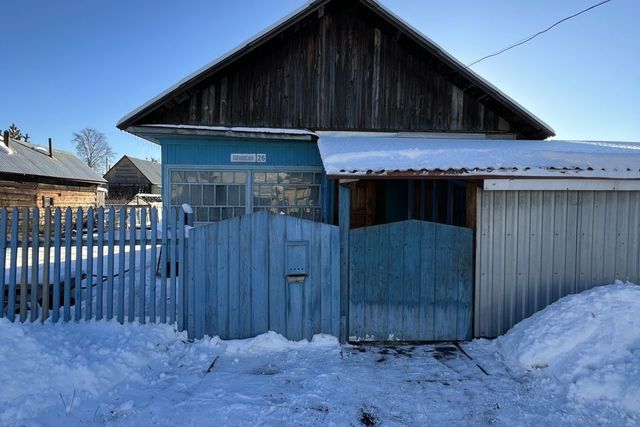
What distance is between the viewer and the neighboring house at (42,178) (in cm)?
1830

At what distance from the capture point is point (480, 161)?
211 inches

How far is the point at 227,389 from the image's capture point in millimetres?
3771

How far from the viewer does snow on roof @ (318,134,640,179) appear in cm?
505

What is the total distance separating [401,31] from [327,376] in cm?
725

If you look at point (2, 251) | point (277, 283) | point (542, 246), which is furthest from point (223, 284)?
point (542, 246)

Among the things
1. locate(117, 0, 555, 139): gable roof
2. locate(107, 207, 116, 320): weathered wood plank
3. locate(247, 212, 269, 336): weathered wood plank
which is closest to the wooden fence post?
locate(247, 212, 269, 336): weathered wood plank

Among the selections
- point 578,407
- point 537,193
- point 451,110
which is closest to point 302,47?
point 451,110

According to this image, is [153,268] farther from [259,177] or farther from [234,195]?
[259,177]

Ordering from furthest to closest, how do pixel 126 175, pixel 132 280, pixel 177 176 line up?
1. pixel 126 175
2. pixel 177 176
3. pixel 132 280

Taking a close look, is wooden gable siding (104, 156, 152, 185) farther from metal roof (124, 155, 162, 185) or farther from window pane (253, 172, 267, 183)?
window pane (253, 172, 267, 183)

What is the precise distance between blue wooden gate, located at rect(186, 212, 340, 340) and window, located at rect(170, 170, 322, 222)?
10.6ft

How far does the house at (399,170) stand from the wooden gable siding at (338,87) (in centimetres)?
3

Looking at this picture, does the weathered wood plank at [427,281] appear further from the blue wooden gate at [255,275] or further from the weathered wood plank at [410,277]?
the blue wooden gate at [255,275]

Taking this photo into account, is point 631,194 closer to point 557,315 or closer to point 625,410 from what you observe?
point 557,315
